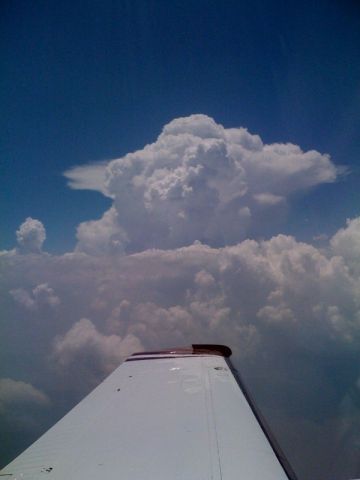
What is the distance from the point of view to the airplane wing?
2.63 metres

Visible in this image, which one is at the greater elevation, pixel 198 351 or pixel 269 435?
pixel 198 351

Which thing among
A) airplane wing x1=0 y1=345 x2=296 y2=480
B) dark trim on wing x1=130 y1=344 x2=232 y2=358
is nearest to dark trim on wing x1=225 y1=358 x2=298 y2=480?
airplane wing x1=0 y1=345 x2=296 y2=480

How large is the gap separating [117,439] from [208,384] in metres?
1.82

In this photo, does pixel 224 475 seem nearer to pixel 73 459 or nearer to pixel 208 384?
pixel 73 459

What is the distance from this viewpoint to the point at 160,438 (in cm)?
322

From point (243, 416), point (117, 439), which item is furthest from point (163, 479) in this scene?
point (243, 416)

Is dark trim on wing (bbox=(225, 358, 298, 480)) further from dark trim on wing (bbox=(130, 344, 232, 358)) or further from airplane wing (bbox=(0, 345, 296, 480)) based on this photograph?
dark trim on wing (bbox=(130, 344, 232, 358))

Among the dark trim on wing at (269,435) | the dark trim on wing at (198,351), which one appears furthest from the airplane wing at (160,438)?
the dark trim on wing at (198,351)

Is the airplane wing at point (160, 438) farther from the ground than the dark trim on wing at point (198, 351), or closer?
closer

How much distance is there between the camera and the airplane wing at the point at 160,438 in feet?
8.63

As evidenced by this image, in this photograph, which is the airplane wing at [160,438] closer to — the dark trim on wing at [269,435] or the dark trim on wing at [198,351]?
the dark trim on wing at [269,435]

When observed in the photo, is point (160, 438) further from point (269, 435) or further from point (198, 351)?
point (198, 351)

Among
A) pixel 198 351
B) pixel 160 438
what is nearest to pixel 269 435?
pixel 160 438

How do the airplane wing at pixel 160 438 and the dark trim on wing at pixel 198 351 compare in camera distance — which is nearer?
the airplane wing at pixel 160 438
